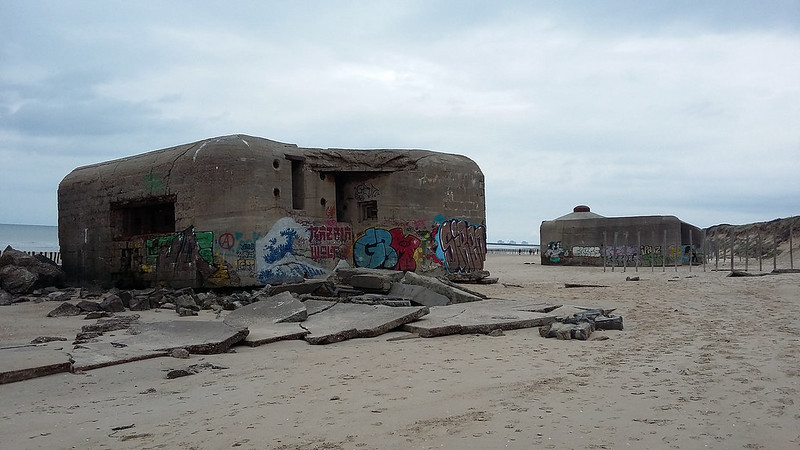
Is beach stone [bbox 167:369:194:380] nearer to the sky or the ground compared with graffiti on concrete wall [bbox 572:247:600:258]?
nearer to the ground

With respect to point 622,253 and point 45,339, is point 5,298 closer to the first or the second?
point 45,339

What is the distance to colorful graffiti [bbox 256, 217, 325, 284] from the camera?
44.6 feet

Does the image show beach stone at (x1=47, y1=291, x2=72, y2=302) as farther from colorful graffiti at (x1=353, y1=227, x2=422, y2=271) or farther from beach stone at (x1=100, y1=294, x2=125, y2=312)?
colorful graffiti at (x1=353, y1=227, x2=422, y2=271)

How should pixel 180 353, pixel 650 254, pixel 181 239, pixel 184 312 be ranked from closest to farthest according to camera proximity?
1. pixel 180 353
2. pixel 184 312
3. pixel 181 239
4. pixel 650 254


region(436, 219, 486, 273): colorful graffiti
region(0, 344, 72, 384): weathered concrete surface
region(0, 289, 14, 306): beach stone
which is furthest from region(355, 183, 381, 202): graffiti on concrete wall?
region(0, 344, 72, 384): weathered concrete surface

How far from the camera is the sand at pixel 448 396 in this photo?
144 inches

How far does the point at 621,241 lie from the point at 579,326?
2036 cm

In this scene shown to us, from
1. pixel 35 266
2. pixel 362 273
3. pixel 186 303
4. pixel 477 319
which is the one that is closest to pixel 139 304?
pixel 186 303

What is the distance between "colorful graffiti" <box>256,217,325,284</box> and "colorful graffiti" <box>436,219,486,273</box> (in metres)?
3.72

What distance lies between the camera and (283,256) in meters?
13.9

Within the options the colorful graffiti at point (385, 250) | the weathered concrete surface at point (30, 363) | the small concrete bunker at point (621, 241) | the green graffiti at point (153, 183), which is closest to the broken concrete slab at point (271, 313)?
the weathered concrete surface at point (30, 363)

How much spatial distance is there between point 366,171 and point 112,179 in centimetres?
667

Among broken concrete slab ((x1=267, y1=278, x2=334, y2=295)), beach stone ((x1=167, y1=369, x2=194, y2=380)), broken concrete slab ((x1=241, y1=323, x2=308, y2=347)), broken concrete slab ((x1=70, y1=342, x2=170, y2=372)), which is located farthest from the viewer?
broken concrete slab ((x1=267, y1=278, x2=334, y2=295))

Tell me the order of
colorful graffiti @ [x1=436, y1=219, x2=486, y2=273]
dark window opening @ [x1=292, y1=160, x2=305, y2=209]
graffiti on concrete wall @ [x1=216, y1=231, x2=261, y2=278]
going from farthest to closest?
colorful graffiti @ [x1=436, y1=219, x2=486, y2=273]
dark window opening @ [x1=292, y1=160, x2=305, y2=209]
graffiti on concrete wall @ [x1=216, y1=231, x2=261, y2=278]
